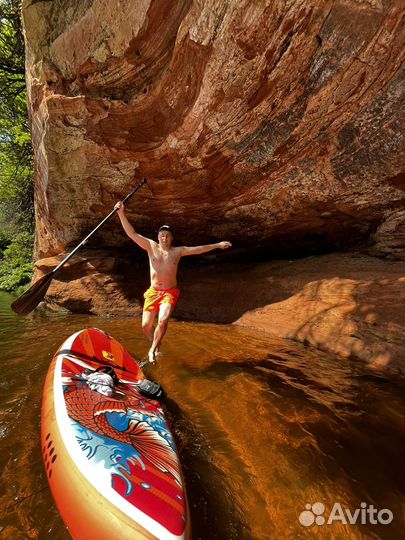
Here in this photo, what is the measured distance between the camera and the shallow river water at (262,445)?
1.69m

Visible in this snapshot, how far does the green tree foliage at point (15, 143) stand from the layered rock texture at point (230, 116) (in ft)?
18.5

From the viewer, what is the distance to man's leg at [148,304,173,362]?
408cm

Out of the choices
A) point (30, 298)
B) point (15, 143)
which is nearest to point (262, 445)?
point (30, 298)

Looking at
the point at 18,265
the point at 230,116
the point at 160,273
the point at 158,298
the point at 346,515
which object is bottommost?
the point at 346,515

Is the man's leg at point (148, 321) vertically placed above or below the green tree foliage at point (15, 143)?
below

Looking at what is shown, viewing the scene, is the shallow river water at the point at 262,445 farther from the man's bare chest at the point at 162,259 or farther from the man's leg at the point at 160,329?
the man's bare chest at the point at 162,259

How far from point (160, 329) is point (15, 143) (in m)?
12.4

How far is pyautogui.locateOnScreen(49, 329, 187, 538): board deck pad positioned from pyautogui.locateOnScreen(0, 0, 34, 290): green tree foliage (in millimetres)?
11294

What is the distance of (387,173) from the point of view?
15.0 ft

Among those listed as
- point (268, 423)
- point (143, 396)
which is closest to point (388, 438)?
point (268, 423)

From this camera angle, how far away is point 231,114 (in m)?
4.59

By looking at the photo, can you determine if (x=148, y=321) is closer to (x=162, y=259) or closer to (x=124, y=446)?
(x=162, y=259)

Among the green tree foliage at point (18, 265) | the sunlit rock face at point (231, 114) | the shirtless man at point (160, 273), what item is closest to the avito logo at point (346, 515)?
the shirtless man at point (160, 273)

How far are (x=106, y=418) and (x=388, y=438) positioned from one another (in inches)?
86.9
